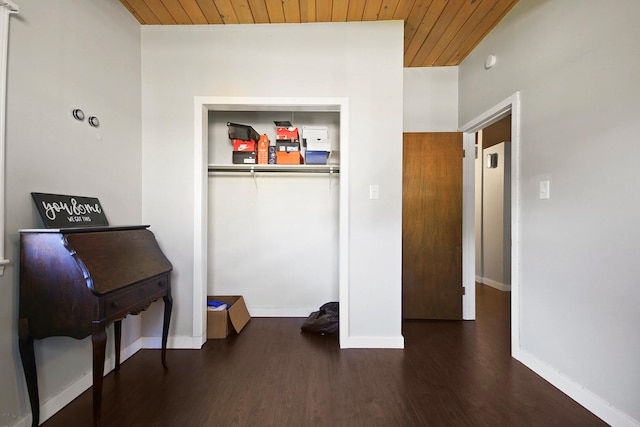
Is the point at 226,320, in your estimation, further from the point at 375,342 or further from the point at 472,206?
the point at 472,206

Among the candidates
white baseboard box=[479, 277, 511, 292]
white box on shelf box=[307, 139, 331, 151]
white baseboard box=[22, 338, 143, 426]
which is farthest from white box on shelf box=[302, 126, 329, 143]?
white baseboard box=[479, 277, 511, 292]

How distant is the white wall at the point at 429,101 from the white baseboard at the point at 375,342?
2.21 metres

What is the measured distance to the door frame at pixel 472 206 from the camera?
2066 mm

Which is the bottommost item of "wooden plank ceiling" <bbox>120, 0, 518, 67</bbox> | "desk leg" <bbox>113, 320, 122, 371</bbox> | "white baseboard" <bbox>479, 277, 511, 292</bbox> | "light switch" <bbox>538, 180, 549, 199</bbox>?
"white baseboard" <bbox>479, 277, 511, 292</bbox>

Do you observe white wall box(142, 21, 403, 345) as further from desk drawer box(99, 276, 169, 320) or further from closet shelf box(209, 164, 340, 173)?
desk drawer box(99, 276, 169, 320)

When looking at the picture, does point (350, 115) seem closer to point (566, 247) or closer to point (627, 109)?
point (627, 109)

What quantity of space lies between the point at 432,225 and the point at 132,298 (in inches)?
107

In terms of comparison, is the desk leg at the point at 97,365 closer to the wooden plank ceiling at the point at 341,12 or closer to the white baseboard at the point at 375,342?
the white baseboard at the point at 375,342

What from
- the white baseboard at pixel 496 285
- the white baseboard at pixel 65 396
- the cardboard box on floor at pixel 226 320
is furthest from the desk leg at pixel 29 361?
the white baseboard at pixel 496 285

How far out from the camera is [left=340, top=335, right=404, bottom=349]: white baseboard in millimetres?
2225

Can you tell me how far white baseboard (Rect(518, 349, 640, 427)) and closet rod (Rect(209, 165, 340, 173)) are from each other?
2187 mm

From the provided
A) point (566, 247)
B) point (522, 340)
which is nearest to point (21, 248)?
point (566, 247)

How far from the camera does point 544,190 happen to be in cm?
185

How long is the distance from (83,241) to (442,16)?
2.99 metres
